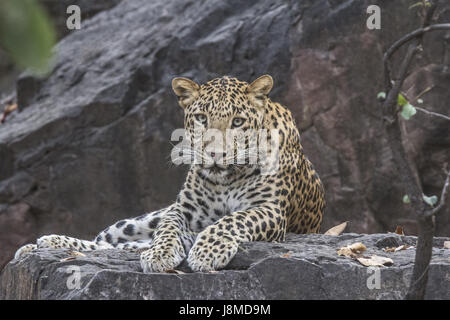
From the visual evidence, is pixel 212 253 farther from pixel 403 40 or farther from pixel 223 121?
pixel 403 40

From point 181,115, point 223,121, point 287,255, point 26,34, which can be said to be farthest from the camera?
point 181,115

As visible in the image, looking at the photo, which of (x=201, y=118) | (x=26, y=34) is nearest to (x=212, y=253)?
(x=201, y=118)

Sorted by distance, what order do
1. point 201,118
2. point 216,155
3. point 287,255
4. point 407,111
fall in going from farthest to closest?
point 201,118, point 216,155, point 287,255, point 407,111

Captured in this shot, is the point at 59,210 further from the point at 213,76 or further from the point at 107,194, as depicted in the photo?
the point at 213,76

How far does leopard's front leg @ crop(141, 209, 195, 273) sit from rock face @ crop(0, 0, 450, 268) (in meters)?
5.51

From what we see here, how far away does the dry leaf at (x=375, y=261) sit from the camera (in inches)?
233

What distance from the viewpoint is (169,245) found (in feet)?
21.3

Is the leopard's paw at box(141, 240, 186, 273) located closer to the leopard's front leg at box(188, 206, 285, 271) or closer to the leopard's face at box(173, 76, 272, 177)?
the leopard's front leg at box(188, 206, 285, 271)

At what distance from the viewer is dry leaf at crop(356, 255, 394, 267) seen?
5.91 m

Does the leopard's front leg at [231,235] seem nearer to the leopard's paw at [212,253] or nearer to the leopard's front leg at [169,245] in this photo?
the leopard's paw at [212,253]

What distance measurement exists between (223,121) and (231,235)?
152 cm

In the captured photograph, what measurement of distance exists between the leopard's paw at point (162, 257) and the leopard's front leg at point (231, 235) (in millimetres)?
180

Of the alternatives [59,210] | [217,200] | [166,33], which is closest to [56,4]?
[166,33]

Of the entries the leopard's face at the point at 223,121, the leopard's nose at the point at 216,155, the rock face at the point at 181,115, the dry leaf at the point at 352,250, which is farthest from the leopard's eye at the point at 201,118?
the rock face at the point at 181,115
